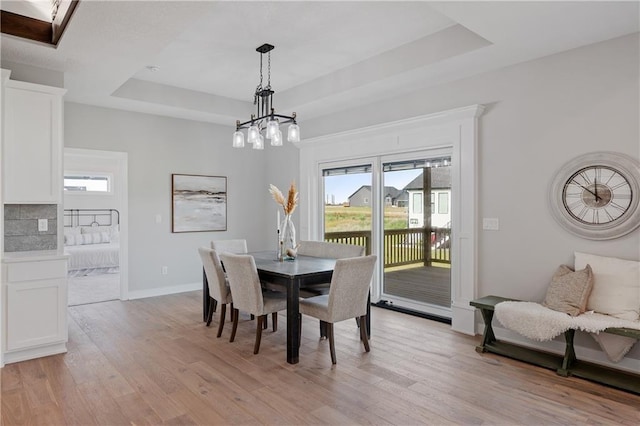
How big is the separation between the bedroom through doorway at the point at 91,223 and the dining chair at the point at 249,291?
3469 millimetres

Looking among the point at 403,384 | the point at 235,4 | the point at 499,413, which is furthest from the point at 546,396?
the point at 235,4

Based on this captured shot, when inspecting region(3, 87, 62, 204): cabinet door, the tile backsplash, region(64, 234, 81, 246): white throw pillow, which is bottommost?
region(64, 234, 81, 246): white throw pillow

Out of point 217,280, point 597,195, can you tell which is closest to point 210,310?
point 217,280

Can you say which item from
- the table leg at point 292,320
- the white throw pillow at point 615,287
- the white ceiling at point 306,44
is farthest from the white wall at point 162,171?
the white throw pillow at point 615,287

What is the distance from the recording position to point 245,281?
3.38 metres

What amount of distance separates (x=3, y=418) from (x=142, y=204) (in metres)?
3.47

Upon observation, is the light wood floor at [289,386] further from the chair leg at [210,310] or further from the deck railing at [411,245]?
the deck railing at [411,245]

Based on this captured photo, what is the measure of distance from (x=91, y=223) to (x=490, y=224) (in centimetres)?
830

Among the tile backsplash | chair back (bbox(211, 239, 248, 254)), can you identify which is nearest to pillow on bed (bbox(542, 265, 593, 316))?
chair back (bbox(211, 239, 248, 254))

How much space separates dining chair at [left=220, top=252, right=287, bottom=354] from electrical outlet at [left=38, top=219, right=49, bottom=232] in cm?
179

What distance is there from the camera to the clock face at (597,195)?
305cm

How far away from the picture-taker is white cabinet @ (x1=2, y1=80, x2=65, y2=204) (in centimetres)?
336

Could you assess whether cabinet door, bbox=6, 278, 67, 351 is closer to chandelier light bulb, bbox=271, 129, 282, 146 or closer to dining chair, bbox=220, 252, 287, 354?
dining chair, bbox=220, 252, 287, 354

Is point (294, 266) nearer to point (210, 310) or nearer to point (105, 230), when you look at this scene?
point (210, 310)
